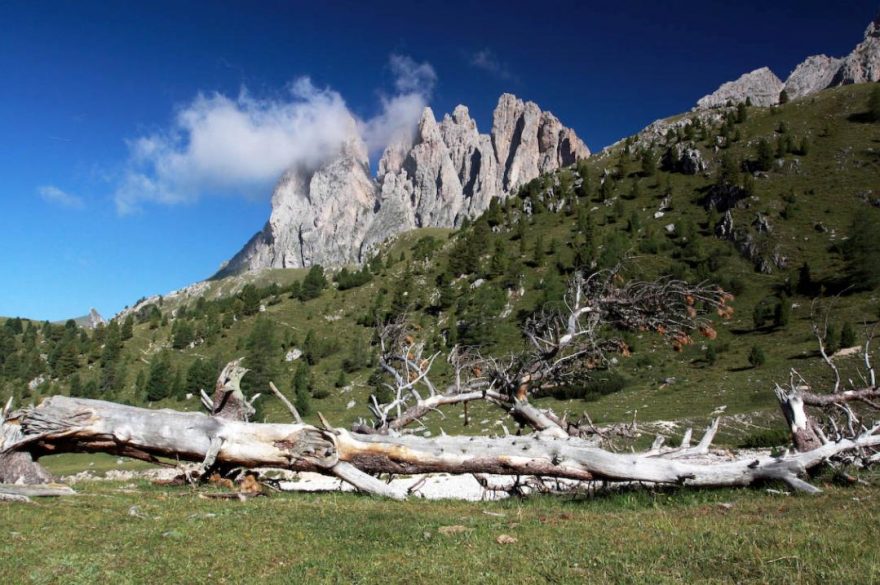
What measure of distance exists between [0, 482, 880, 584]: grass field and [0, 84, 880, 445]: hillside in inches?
892

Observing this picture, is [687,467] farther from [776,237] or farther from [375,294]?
[375,294]

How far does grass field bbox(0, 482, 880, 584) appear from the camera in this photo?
502cm

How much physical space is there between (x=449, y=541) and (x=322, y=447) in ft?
16.0

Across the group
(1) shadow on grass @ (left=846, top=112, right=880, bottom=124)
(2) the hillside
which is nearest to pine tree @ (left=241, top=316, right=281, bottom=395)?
(2) the hillside

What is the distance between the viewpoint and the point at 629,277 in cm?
3934

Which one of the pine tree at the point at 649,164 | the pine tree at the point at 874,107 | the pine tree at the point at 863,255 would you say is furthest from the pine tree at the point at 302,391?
the pine tree at the point at 874,107

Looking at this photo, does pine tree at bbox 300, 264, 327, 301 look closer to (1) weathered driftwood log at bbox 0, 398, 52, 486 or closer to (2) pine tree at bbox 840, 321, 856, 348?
(2) pine tree at bbox 840, 321, 856, 348

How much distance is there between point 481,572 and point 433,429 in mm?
33667

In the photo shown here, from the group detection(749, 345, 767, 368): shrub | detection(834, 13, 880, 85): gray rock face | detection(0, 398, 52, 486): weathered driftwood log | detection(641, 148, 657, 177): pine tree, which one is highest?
detection(834, 13, 880, 85): gray rock face

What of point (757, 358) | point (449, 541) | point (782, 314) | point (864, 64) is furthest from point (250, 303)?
point (864, 64)

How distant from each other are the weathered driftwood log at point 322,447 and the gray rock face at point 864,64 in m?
238

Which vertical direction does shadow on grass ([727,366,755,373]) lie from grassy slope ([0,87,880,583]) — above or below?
above

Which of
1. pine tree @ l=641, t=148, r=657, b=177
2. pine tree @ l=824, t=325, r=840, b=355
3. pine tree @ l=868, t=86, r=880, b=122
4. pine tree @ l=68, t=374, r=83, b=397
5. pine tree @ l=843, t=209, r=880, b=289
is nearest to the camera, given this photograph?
pine tree @ l=824, t=325, r=840, b=355

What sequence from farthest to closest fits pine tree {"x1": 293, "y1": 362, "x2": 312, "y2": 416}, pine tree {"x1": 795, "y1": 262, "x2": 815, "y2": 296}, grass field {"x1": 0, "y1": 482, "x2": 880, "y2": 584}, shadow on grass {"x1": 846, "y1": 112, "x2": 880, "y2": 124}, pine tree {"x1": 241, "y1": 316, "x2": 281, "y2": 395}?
shadow on grass {"x1": 846, "y1": 112, "x2": 880, "y2": 124}, pine tree {"x1": 241, "y1": 316, "x2": 281, "y2": 395}, pine tree {"x1": 293, "y1": 362, "x2": 312, "y2": 416}, pine tree {"x1": 795, "y1": 262, "x2": 815, "y2": 296}, grass field {"x1": 0, "y1": 482, "x2": 880, "y2": 584}
